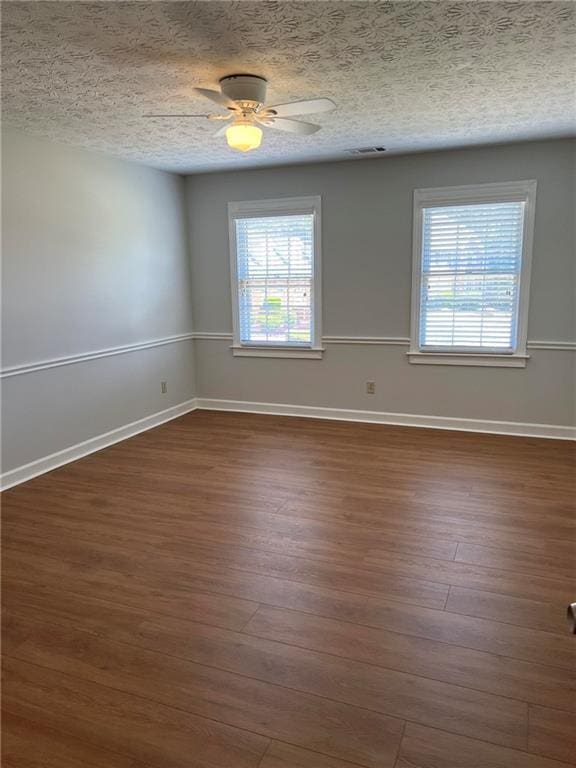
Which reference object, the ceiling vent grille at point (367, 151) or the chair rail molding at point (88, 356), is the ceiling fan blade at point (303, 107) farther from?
the chair rail molding at point (88, 356)

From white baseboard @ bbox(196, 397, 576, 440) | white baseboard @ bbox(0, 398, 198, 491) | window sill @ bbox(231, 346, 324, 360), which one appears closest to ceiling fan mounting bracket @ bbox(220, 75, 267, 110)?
window sill @ bbox(231, 346, 324, 360)

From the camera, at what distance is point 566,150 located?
13.6 feet

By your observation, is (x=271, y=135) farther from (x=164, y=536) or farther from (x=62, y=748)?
(x=62, y=748)

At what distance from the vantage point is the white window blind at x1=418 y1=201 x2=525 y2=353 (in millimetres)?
4426

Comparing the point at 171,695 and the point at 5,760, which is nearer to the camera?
the point at 5,760

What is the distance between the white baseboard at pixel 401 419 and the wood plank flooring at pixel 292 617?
0.77 meters

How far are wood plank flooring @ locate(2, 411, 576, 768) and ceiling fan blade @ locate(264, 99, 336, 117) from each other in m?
2.30

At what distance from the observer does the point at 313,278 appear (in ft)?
16.8

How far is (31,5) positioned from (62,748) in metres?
2.64

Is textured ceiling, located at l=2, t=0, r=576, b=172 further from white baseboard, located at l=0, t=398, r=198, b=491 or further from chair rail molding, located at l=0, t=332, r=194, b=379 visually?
white baseboard, located at l=0, t=398, r=198, b=491

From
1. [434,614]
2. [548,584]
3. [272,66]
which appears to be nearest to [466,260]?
[272,66]

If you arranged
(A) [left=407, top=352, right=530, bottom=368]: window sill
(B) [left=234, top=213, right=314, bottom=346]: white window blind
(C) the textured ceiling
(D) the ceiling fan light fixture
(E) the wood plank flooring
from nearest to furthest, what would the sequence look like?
(E) the wood plank flooring
(C) the textured ceiling
(D) the ceiling fan light fixture
(A) [left=407, top=352, right=530, bottom=368]: window sill
(B) [left=234, top=213, right=314, bottom=346]: white window blind

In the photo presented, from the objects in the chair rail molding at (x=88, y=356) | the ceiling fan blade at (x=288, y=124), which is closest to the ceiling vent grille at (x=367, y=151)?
the ceiling fan blade at (x=288, y=124)

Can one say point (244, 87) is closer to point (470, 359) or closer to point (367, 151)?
point (367, 151)
